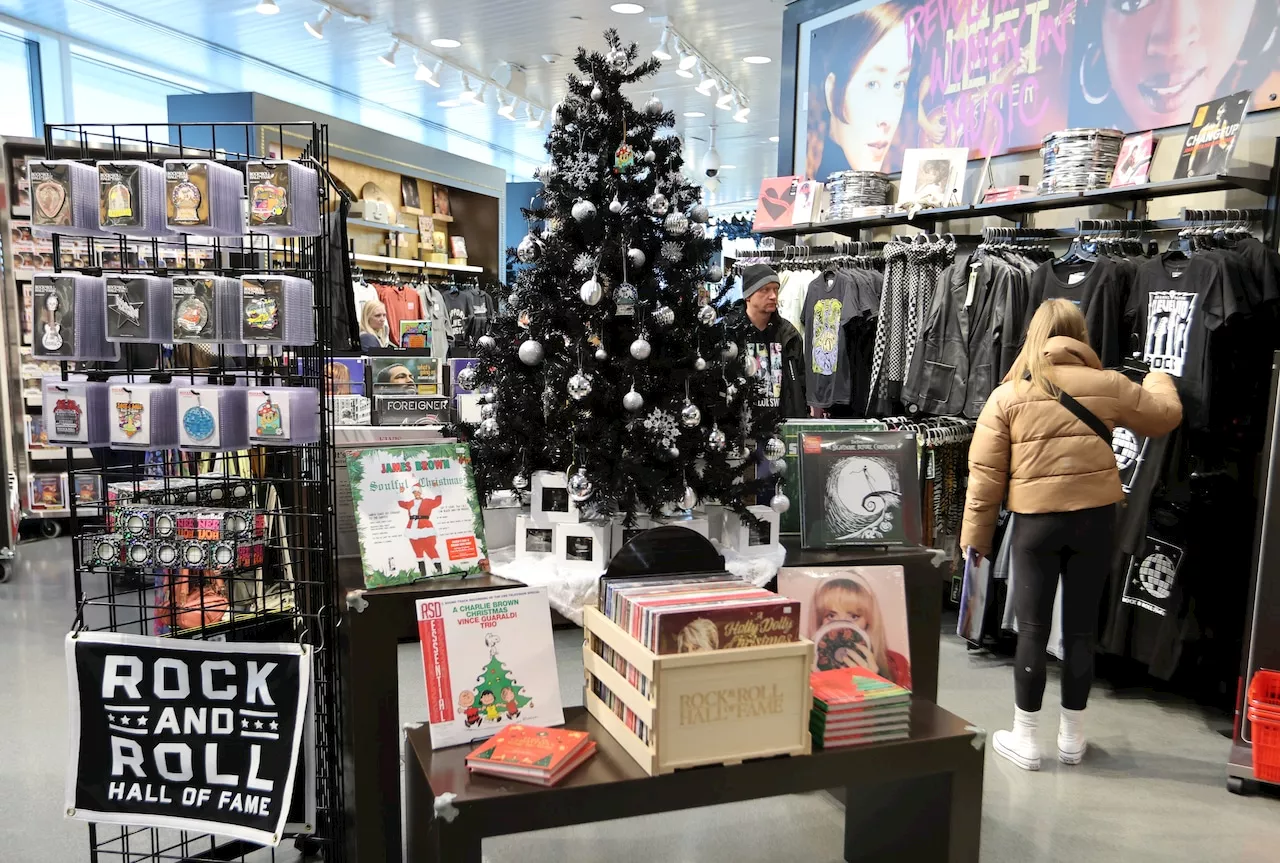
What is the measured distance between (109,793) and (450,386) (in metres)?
4.03

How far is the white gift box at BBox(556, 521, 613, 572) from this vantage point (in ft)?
7.86

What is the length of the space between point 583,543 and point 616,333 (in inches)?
22.3

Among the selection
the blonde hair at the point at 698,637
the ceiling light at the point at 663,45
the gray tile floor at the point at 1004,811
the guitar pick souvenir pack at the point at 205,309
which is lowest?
the gray tile floor at the point at 1004,811

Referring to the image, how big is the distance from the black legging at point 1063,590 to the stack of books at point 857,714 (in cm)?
146

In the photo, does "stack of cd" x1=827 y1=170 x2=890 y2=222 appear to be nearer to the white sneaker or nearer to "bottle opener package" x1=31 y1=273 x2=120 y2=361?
the white sneaker

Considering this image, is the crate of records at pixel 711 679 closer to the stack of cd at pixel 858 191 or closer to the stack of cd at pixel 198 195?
the stack of cd at pixel 198 195

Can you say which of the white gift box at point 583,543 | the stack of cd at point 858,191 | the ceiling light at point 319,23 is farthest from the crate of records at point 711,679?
the ceiling light at point 319,23

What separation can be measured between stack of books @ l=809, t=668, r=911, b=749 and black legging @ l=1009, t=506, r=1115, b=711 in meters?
1.46

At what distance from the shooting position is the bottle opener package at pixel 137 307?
1.99 meters

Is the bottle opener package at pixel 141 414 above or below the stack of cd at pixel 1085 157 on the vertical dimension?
below

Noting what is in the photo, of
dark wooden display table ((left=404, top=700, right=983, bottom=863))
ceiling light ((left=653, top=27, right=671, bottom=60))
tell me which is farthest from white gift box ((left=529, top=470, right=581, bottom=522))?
ceiling light ((left=653, top=27, right=671, bottom=60))

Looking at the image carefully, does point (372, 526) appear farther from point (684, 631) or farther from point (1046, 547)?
point (1046, 547)

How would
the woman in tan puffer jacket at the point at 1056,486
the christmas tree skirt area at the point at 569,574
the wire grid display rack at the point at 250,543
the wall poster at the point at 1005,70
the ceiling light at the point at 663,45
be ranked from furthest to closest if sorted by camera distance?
the ceiling light at the point at 663,45
the wall poster at the point at 1005,70
the woman in tan puffer jacket at the point at 1056,486
the christmas tree skirt area at the point at 569,574
the wire grid display rack at the point at 250,543

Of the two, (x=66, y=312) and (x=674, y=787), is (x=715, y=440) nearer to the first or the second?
(x=674, y=787)
